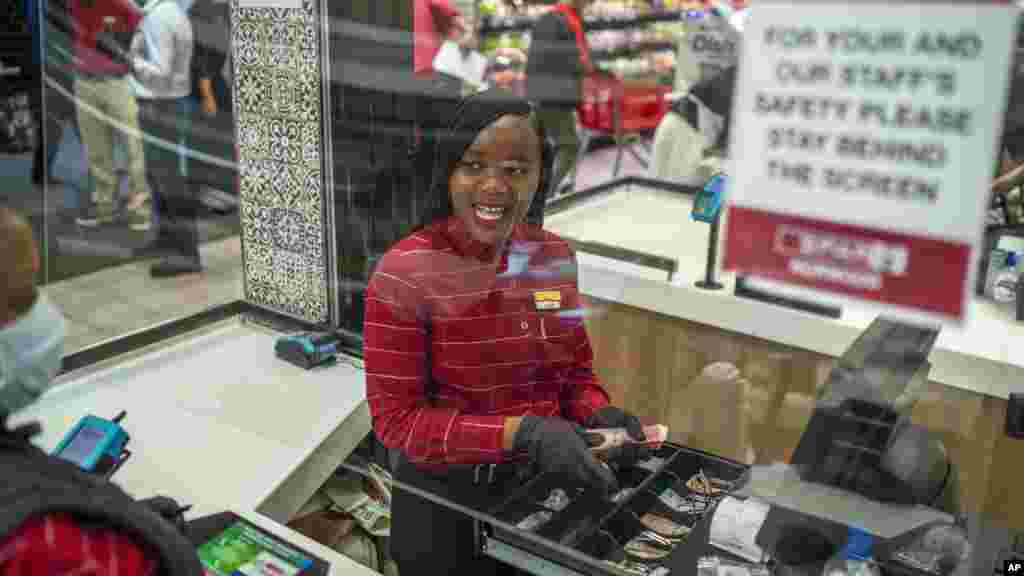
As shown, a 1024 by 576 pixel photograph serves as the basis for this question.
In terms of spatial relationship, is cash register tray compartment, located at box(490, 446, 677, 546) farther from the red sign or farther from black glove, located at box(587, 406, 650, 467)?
the red sign

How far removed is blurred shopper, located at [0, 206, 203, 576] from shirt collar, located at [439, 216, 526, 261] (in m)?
0.55

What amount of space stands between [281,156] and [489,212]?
1037 millimetres

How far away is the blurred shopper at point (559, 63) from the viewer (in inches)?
52.3

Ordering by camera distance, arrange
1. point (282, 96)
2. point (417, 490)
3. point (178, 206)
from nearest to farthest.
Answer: point (417, 490) < point (282, 96) < point (178, 206)

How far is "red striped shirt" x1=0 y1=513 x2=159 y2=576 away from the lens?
657 mm

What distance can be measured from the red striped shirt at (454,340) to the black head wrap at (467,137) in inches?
1.2

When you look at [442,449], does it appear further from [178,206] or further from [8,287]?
[178,206]

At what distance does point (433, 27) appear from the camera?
1496 mm

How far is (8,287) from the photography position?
698mm

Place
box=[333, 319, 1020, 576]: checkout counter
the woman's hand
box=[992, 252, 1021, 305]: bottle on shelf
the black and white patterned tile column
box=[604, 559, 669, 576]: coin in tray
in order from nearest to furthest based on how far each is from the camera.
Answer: box=[333, 319, 1020, 576]: checkout counter, box=[604, 559, 669, 576]: coin in tray, box=[992, 252, 1021, 305]: bottle on shelf, the black and white patterned tile column, the woman's hand

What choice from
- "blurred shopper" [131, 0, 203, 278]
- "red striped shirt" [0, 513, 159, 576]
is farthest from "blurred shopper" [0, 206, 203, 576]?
"blurred shopper" [131, 0, 203, 278]

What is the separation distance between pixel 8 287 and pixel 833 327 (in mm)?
1027

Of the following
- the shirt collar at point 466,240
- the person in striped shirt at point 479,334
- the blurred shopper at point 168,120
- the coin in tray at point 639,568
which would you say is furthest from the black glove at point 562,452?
the blurred shopper at point 168,120

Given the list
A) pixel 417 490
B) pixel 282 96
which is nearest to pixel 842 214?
pixel 417 490
